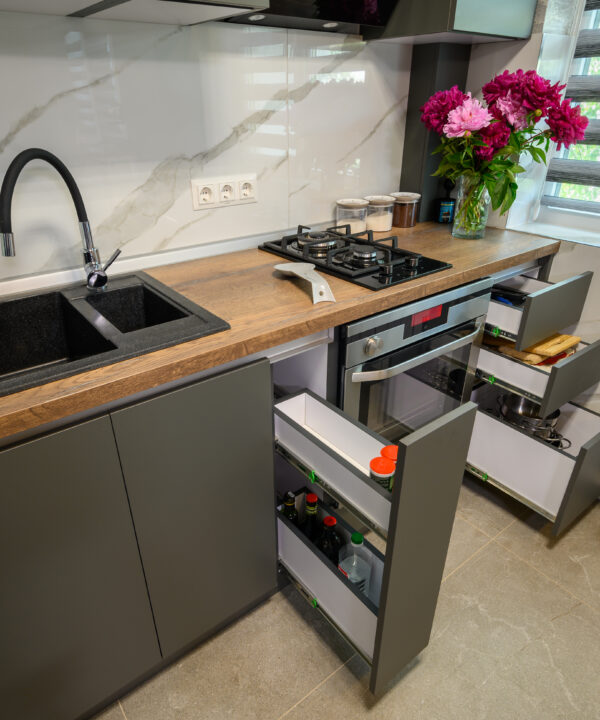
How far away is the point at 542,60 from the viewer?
5.70ft

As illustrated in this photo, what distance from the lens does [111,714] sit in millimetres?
1263

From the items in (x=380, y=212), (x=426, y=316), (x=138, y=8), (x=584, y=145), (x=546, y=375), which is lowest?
(x=546, y=375)

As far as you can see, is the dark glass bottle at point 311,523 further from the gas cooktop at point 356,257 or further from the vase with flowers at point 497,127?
the vase with flowers at point 497,127

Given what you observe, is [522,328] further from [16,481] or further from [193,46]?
[16,481]

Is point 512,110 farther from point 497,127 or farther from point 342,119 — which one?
point 342,119

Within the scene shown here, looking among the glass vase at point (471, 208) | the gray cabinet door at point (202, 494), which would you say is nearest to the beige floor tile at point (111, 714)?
the gray cabinet door at point (202, 494)

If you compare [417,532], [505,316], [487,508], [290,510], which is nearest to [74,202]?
[290,510]

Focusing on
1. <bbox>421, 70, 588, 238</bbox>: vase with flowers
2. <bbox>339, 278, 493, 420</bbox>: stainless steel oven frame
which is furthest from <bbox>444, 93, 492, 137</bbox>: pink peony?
<bbox>339, 278, 493, 420</bbox>: stainless steel oven frame

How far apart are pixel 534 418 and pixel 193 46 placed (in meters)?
1.67

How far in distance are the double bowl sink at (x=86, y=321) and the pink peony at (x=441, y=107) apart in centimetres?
104

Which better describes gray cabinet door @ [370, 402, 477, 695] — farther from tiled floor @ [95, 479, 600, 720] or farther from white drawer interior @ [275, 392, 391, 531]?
tiled floor @ [95, 479, 600, 720]

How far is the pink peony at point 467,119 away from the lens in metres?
1.53

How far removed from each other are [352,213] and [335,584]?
1.25m

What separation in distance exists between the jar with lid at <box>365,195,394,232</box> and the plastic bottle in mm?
1151
